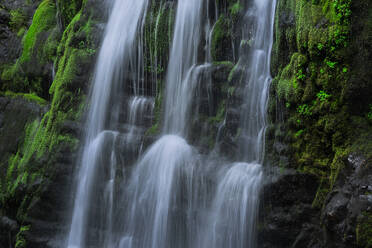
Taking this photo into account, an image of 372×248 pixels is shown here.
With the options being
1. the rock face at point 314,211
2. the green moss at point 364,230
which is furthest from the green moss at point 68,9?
the green moss at point 364,230

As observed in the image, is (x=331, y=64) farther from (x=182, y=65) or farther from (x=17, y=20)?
(x=17, y=20)

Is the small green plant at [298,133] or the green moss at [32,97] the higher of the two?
the green moss at [32,97]

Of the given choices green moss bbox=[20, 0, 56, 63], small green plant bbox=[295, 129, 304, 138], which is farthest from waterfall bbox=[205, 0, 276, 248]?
green moss bbox=[20, 0, 56, 63]

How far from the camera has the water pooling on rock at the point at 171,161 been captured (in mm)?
6652

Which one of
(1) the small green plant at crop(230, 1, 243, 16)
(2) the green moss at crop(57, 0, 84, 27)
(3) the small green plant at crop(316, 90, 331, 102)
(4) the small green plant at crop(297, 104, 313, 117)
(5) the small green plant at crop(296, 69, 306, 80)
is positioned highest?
(2) the green moss at crop(57, 0, 84, 27)

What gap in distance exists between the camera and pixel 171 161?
→ 746 cm

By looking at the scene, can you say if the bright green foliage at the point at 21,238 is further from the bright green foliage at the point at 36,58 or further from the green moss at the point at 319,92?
the green moss at the point at 319,92

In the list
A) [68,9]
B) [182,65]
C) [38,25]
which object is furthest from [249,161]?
[38,25]

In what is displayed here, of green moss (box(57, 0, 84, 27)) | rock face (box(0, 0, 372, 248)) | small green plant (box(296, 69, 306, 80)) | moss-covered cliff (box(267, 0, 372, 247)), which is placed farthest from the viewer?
green moss (box(57, 0, 84, 27))

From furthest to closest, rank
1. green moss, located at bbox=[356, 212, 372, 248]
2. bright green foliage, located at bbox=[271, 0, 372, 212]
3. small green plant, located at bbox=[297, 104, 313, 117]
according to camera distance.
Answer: small green plant, located at bbox=[297, 104, 313, 117] → bright green foliage, located at bbox=[271, 0, 372, 212] → green moss, located at bbox=[356, 212, 372, 248]

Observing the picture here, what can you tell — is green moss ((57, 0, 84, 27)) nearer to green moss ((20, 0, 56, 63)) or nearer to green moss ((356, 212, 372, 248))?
green moss ((20, 0, 56, 63))

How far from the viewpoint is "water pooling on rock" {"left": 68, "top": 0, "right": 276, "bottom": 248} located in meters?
6.65

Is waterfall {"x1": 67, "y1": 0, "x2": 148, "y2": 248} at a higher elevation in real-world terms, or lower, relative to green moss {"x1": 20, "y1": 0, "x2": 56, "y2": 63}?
lower

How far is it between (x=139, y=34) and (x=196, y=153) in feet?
12.8
